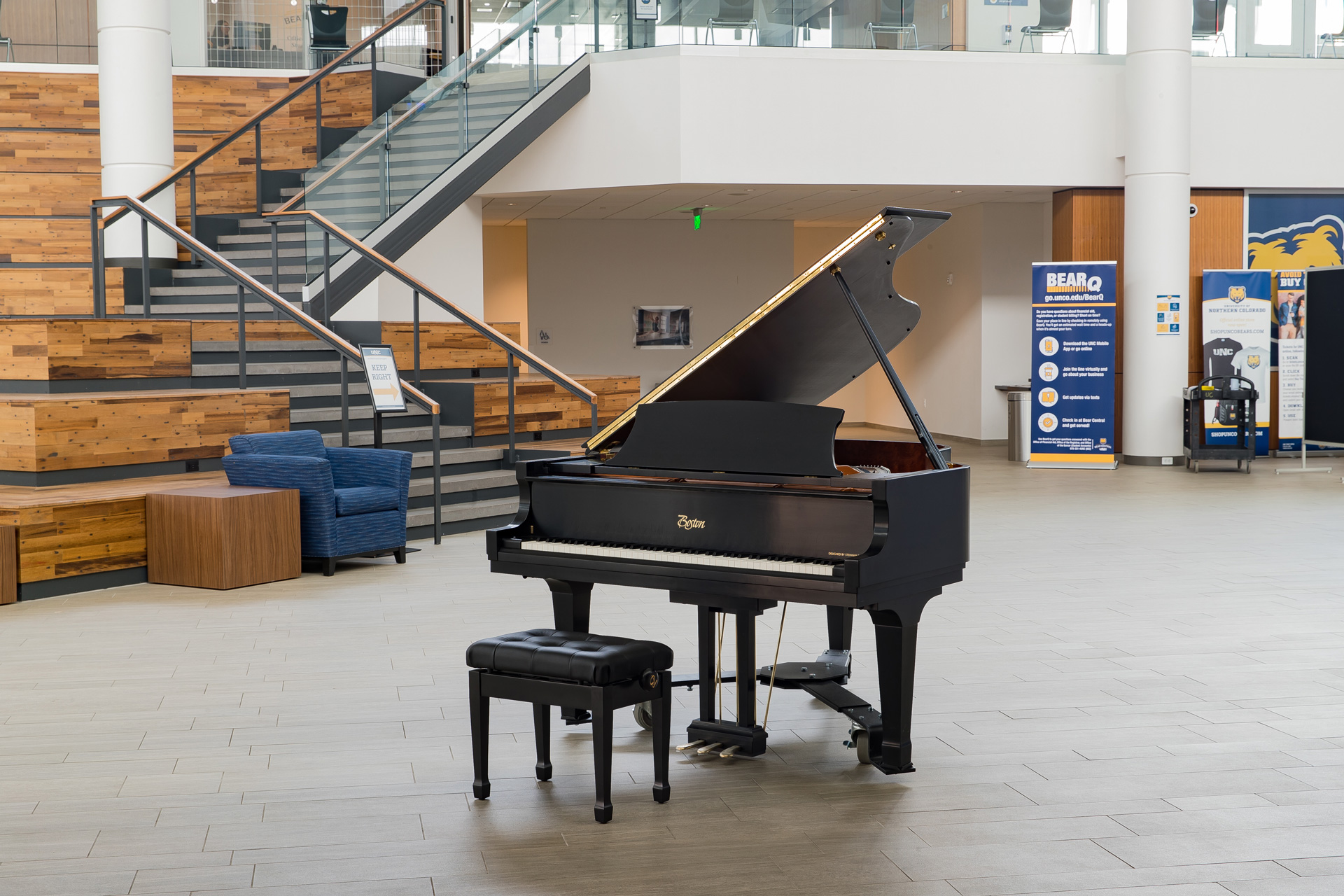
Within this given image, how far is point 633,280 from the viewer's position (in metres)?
16.8

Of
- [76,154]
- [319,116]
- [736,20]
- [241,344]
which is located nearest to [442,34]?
[319,116]

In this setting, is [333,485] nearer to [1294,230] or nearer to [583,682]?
[583,682]

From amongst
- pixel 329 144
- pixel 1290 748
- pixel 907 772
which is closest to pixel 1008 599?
pixel 1290 748

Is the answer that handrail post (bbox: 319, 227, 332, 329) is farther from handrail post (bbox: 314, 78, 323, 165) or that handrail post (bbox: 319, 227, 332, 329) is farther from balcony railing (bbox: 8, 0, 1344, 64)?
balcony railing (bbox: 8, 0, 1344, 64)

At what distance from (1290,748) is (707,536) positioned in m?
1.92

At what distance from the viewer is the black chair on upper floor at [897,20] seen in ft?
41.9

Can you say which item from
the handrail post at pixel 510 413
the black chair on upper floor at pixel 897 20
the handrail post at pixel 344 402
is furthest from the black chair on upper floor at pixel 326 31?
the handrail post at pixel 344 402

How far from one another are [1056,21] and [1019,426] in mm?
4165

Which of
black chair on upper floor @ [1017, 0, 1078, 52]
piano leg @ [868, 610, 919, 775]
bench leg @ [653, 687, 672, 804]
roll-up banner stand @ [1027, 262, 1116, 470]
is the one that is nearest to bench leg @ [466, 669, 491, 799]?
bench leg @ [653, 687, 672, 804]

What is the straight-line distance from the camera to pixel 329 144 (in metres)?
12.8

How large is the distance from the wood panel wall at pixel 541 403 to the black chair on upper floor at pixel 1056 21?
5.64 metres

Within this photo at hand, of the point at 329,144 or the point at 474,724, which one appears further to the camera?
the point at 329,144

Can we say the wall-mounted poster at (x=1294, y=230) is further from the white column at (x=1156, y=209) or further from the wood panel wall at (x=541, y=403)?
the wood panel wall at (x=541, y=403)

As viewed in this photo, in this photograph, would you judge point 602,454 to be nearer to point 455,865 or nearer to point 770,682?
point 770,682
